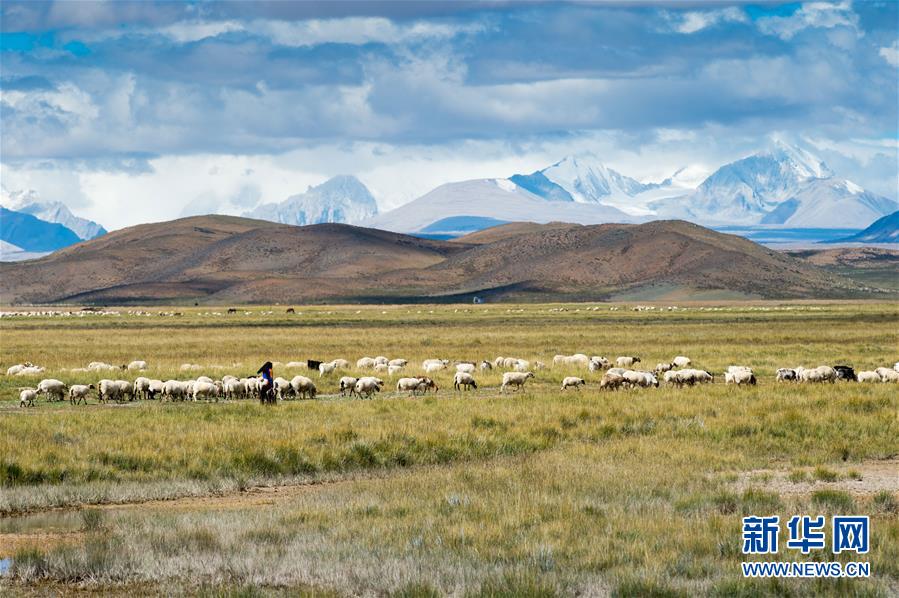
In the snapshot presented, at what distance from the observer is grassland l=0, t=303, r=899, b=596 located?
13312mm

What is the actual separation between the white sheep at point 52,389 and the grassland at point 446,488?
1.19 meters

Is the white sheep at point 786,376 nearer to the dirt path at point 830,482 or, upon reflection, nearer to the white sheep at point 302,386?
the white sheep at point 302,386

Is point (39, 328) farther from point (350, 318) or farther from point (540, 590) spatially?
point (540, 590)

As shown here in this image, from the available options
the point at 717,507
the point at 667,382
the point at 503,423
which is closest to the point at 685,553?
the point at 717,507

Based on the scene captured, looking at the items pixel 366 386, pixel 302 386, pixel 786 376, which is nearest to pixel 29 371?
pixel 302 386

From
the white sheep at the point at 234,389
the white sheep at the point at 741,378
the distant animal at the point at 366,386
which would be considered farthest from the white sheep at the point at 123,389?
the white sheep at the point at 741,378

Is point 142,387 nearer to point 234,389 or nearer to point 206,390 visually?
point 206,390

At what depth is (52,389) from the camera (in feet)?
108

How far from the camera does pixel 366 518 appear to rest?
16219 mm

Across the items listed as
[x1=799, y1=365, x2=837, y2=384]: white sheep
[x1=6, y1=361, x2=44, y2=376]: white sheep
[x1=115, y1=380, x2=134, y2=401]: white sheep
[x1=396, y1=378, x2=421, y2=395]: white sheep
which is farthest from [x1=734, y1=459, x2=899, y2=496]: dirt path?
[x1=6, y1=361, x2=44, y2=376]: white sheep

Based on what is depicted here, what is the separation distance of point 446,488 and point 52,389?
18.4 meters

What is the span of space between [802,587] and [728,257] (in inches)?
7584

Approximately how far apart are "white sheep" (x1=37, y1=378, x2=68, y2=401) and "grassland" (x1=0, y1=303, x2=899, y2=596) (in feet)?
3.90

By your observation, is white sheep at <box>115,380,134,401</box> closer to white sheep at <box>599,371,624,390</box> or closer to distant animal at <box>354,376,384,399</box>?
distant animal at <box>354,376,384,399</box>
